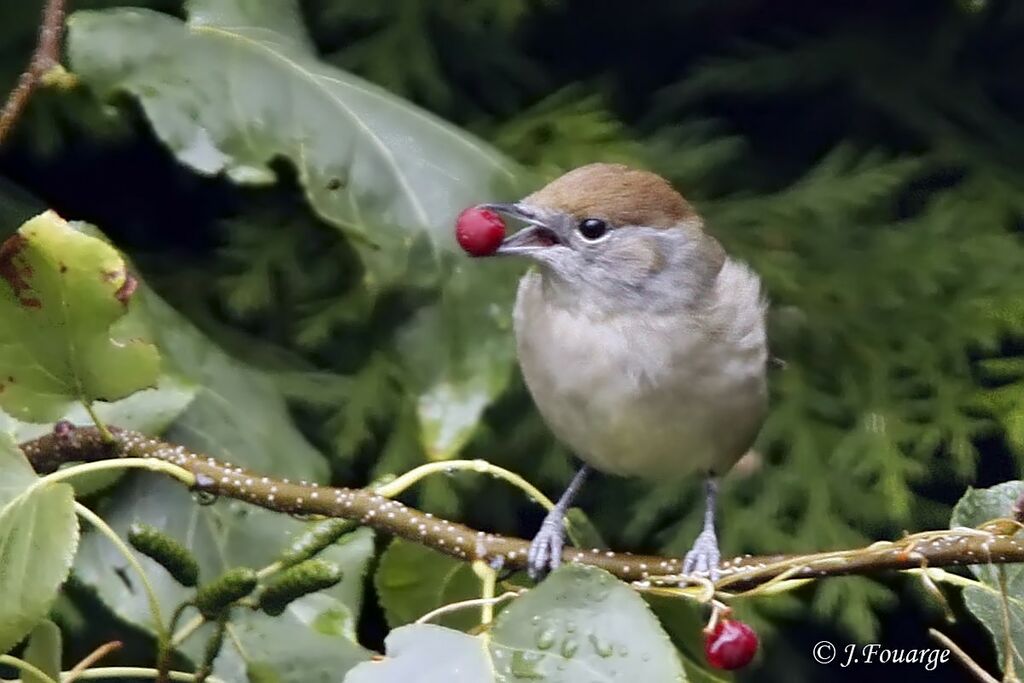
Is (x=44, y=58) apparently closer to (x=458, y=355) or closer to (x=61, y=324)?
(x=61, y=324)

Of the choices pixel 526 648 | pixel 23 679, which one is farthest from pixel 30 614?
pixel 526 648

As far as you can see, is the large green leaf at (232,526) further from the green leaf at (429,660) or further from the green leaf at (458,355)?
the green leaf at (429,660)

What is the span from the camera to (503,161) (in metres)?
1.54

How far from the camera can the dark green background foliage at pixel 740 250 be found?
1903mm

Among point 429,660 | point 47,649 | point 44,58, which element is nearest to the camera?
point 429,660

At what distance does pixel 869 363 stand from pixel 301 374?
2.93 ft

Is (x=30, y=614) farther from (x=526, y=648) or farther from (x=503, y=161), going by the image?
(x=503, y=161)

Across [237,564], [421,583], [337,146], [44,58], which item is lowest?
[237,564]

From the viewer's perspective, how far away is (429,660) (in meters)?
0.82

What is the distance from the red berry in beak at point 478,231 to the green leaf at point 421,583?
12.3 inches

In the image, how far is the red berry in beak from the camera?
4.22 feet

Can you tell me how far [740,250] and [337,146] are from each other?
786 millimetres

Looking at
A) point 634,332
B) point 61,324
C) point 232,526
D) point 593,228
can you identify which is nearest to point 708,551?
point 634,332

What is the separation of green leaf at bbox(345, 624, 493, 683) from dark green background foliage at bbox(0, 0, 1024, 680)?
82 cm
